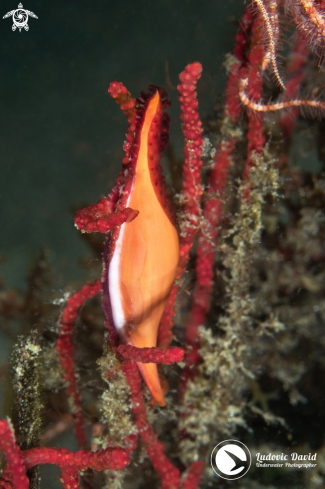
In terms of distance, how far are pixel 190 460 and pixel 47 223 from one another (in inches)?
87.7

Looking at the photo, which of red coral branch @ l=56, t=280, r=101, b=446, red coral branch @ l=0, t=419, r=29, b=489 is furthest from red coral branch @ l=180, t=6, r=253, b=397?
red coral branch @ l=0, t=419, r=29, b=489

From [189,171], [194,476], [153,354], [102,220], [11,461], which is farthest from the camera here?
[194,476]

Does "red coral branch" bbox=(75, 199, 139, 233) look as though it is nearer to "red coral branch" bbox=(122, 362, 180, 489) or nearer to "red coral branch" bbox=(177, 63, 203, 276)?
"red coral branch" bbox=(177, 63, 203, 276)

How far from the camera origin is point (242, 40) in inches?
84.9

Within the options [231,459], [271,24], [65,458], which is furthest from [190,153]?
[231,459]

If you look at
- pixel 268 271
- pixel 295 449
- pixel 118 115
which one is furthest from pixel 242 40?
pixel 295 449

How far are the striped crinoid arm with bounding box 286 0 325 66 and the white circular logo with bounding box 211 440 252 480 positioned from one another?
2.91m

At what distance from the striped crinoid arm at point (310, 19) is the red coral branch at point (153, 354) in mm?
1934

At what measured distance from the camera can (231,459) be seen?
2463 millimetres

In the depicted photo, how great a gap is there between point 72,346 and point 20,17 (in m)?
2.51

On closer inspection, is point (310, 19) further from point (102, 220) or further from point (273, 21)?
point (102, 220)

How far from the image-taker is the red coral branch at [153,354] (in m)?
1.47

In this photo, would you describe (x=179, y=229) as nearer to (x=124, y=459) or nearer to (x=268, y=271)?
(x=268, y=271)

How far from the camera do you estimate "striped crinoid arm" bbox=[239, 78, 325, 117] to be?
194 cm
